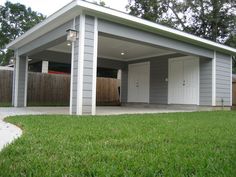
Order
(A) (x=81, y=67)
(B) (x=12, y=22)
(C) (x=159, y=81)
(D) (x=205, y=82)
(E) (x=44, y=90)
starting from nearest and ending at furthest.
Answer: (A) (x=81, y=67) < (D) (x=205, y=82) < (C) (x=159, y=81) < (E) (x=44, y=90) < (B) (x=12, y=22)

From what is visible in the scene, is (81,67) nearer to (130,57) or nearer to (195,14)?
(130,57)

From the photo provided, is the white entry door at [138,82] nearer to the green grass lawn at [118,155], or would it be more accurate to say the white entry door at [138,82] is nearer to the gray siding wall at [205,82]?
the gray siding wall at [205,82]

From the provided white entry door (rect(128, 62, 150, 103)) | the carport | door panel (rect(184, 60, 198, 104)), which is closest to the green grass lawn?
→ the carport

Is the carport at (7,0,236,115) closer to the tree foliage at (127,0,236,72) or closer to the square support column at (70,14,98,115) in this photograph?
the square support column at (70,14,98,115)

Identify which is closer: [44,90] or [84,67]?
[84,67]

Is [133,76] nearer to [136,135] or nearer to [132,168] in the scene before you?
[136,135]

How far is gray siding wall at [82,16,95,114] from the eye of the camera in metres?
6.40

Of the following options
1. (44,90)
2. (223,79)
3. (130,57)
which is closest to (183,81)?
(223,79)

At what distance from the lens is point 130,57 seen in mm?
12594

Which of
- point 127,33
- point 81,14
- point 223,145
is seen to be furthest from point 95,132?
point 127,33

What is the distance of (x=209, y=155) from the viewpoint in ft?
8.34

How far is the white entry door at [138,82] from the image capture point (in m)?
12.4

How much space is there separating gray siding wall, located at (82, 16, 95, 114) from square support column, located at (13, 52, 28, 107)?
4.87m

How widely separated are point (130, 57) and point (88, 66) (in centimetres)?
632
